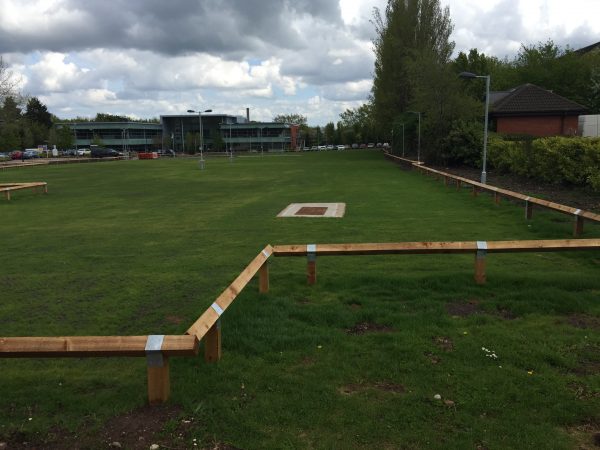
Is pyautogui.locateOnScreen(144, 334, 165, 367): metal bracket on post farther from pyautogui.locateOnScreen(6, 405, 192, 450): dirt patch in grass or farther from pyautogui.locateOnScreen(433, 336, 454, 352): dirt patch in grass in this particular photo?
pyautogui.locateOnScreen(433, 336, 454, 352): dirt patch in grass

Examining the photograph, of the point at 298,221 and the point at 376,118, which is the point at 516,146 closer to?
the point at 298,221

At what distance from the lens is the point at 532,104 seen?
42.2 metres

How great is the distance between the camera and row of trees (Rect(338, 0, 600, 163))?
33781 mm

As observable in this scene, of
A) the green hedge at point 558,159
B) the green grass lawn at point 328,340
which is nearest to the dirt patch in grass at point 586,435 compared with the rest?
the green grass lawn at point 328,340

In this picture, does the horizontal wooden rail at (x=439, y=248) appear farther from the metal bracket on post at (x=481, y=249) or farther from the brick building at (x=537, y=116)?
the brick building at (x=537, y=116)

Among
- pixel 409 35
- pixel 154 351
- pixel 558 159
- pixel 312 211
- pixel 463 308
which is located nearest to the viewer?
pixel 154 351

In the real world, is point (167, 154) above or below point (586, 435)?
above

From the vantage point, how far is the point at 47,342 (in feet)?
12.2

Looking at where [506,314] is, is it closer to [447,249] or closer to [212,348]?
[447,249]

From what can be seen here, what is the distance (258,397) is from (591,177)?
13.2 m

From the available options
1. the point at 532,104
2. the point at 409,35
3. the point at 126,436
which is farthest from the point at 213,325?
the point at 409,35

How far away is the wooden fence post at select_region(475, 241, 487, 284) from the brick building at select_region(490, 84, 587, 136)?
→ 37.8 meters

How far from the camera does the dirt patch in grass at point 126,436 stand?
3281 mm

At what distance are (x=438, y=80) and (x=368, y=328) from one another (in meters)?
31.4
